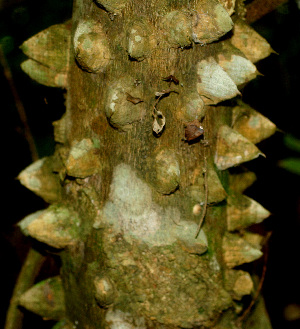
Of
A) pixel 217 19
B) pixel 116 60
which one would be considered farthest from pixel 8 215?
pixel 217 19

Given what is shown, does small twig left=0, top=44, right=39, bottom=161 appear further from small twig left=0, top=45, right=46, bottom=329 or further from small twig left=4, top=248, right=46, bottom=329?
small twig left=4, top=248, right=46, bottom=329

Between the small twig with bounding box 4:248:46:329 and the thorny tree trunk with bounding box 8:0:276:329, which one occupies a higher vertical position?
the thorny tree trunk with bounding box 8:0:276:329

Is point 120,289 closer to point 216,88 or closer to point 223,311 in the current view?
point 223,311

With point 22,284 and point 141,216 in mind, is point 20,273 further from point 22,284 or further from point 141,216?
point 141,216

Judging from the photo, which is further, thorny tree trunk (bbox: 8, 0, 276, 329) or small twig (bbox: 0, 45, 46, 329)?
small twig (bbox: 0, 45, 46, 329)

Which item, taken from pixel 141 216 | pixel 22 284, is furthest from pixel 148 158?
pixel 22 284

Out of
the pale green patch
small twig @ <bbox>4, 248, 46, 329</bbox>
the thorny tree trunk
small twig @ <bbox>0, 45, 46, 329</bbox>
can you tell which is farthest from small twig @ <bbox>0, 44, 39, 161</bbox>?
the pale green patch
